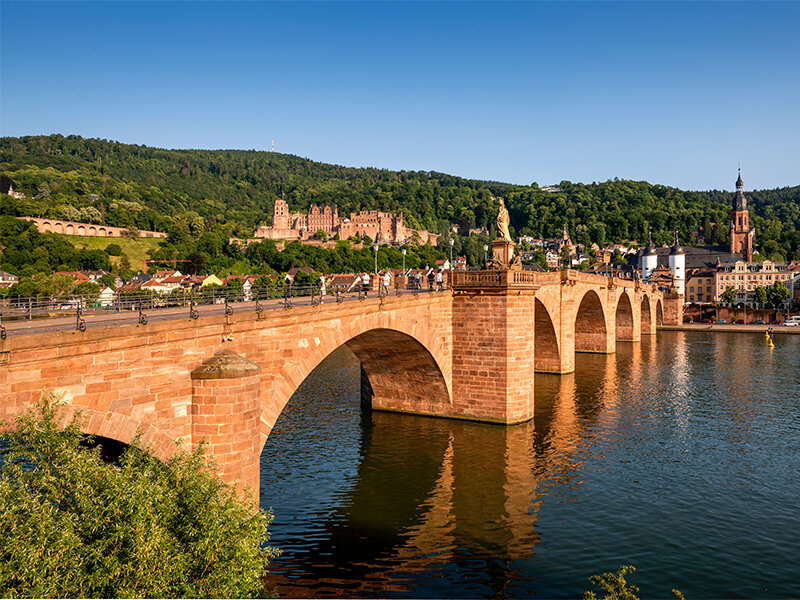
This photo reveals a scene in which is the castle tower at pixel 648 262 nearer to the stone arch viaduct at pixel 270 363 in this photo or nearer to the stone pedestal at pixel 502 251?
the stone arch viaduct at pixel 270 363

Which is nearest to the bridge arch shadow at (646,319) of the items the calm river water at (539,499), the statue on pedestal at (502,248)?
the calm river water at (539,499)

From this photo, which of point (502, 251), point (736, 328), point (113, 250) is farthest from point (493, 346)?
point (113, 250)

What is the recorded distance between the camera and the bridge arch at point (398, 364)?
25.6 m

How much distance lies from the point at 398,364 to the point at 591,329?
3550 cm

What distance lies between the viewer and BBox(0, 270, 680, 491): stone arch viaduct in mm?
12773

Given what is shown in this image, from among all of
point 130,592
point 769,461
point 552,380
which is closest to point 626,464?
point 769,461

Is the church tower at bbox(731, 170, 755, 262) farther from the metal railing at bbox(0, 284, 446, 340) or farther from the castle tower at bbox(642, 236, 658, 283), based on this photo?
the metal railing at bbox(0, 284, 446, 340)

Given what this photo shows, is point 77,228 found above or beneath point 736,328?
above

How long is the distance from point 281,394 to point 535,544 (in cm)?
934

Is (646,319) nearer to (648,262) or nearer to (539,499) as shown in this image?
(648,262)

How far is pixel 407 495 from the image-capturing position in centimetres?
2283

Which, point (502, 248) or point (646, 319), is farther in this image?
point (646, 319)

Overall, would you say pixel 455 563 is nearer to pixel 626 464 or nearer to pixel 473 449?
pixel 473 449

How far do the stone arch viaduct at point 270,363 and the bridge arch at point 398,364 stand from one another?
7 centimetres
